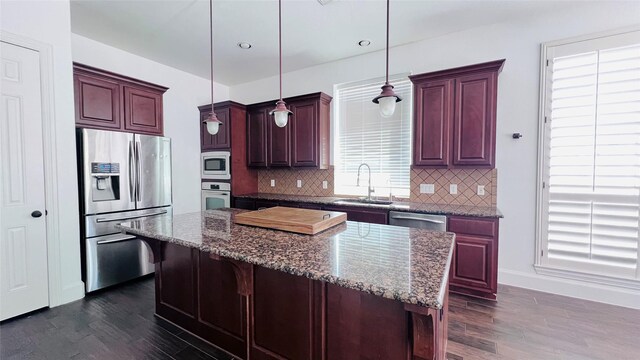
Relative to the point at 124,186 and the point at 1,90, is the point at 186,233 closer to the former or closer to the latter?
the point at 124,186

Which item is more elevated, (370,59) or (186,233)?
(370,59)

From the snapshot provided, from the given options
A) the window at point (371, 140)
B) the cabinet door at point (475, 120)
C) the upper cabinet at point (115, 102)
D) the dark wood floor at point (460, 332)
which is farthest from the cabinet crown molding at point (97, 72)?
the cabinet door at point (475, 120)

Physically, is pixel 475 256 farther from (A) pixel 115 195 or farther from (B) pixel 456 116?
(A) pixel 115 195

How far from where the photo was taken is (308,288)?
143 cm

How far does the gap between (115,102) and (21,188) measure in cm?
123

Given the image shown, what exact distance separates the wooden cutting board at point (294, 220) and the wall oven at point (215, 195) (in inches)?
96.2

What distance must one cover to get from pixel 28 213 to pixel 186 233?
76.7 inches

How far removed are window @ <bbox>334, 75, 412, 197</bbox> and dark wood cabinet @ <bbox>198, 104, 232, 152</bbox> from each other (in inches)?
67.7

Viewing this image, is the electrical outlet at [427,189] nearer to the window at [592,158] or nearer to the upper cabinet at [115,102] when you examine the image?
the window at [592,158]

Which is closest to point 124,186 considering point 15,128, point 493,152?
point 15,128

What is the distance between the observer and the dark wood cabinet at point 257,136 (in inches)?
169

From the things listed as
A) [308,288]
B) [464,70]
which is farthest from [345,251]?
[464,70]

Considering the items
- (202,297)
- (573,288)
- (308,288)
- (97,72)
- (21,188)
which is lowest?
(573,288)

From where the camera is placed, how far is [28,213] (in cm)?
238
